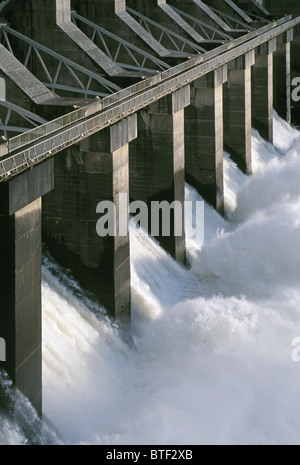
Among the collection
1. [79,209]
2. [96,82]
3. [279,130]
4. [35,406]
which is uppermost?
[96,82]

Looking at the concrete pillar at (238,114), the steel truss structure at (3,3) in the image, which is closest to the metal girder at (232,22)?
the concrete pillar at (238,114)

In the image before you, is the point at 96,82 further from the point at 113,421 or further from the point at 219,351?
the point at 113,421

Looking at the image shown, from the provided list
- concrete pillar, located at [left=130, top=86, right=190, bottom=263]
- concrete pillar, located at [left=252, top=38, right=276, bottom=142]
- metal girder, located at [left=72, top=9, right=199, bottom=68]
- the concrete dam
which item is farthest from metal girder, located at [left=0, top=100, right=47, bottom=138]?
concrete pillar, located at [left=252, top=38, right=276, bottom=142]

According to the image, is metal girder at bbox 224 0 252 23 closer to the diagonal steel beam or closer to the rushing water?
the diagonal steel beam

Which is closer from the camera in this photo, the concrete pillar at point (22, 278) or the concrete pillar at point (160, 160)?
the concrete pillar at point (22, 278)

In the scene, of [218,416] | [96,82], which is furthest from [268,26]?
[218,416]

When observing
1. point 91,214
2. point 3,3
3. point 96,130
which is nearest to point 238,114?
point 3,3

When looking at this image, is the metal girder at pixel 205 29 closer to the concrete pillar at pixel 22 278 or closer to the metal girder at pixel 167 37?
the metal girder at pixel 167 37
